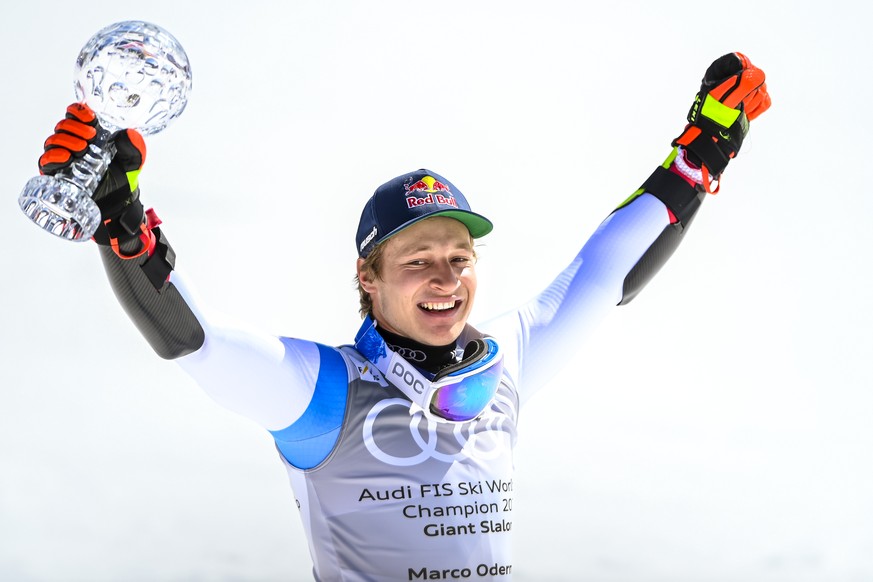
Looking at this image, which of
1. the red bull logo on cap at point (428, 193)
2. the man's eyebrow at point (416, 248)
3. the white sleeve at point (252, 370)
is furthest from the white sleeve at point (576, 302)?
the white sleeve at point (252, 370)

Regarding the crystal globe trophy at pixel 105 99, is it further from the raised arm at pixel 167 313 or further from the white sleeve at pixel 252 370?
the white sleeve at pixel 252 370

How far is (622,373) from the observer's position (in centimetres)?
624

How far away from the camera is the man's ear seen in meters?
3.18

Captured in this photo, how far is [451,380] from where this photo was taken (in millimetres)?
2879

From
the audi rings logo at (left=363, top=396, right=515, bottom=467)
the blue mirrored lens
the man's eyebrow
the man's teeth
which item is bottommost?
the audi rings logo at (left=363, top=396, right=515, bottom=467)

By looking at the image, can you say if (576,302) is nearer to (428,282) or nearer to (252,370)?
(428,282)

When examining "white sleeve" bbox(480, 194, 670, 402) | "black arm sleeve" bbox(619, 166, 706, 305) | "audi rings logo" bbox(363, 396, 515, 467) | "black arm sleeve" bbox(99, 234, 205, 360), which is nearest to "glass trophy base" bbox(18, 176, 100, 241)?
"black arm sleeve" bbox(99, 234, 205, 360)

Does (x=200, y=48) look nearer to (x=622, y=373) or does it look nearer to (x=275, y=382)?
(x=622, y=373)

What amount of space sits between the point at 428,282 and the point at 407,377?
29cm

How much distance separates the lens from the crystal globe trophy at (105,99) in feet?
6.93

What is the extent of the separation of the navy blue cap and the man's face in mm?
56

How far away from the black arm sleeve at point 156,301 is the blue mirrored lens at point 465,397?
2.38 feet

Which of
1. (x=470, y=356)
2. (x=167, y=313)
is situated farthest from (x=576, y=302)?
(x=167, y=313)

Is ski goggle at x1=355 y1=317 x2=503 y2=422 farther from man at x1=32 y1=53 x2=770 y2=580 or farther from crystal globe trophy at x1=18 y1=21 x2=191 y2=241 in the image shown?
crystal globe trophy at x1=18 y1=21 x2=191 y2=241
